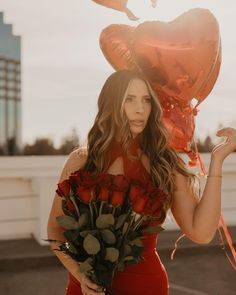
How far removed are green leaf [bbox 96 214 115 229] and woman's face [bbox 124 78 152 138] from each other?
0.40 m

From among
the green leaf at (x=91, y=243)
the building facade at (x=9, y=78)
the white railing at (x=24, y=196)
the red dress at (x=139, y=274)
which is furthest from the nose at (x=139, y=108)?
the building facade at (x=9, y=78)

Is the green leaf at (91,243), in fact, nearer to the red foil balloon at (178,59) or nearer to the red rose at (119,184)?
the red rose at (119,184)

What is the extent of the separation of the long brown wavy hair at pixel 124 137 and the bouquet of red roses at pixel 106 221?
0.76 ft

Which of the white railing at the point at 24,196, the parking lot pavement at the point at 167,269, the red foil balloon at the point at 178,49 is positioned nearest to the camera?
the red foil balloon at the point at 178,49

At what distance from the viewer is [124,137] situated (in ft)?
5.57

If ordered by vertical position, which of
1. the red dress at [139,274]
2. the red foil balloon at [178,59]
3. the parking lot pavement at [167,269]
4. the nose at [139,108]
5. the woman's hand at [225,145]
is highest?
the red foil balloon at [178,59]

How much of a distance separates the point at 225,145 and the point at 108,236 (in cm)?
49

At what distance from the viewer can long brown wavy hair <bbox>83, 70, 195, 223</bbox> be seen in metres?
1.67

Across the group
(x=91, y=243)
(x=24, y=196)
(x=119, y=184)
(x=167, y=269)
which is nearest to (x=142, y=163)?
(x=119, y=184)

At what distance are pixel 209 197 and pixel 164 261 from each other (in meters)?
3.98

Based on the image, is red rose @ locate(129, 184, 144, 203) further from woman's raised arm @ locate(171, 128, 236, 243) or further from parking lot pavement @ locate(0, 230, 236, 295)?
parking lot pavement @ locate(0, 230, 236, 295)

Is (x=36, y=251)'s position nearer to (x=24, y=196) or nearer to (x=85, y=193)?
(x=24, y=196)

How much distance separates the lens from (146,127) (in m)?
1.75

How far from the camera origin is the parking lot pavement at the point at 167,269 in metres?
4.51
